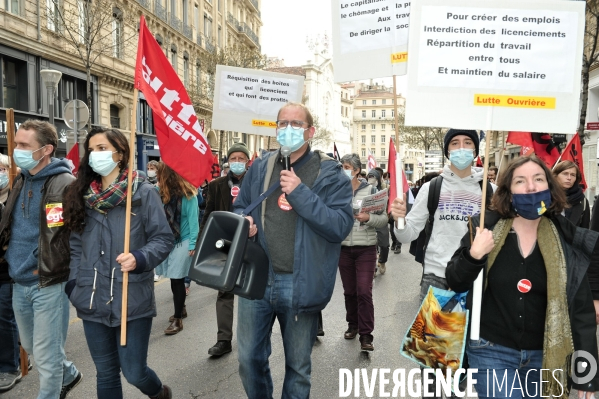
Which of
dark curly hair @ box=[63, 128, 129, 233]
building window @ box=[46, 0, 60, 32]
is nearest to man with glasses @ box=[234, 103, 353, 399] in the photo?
dark curly hair @ box=[63, 128, 129, 233]

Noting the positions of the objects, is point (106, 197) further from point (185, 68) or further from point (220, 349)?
point (185, 68)

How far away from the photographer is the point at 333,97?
101438 millimetres

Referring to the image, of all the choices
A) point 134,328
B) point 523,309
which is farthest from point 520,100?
point 134,328

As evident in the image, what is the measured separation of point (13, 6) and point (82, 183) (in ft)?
60.5

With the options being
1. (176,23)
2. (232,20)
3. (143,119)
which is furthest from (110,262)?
(232,20)

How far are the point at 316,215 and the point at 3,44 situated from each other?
18.6m

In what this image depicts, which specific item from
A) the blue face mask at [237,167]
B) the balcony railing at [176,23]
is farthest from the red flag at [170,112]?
the balcony railing at [176,23]

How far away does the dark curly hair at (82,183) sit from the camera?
3211mm

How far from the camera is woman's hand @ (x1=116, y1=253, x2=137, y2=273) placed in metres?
3.07

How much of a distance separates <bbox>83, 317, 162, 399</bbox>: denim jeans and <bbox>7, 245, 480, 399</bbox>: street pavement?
1035 millimetres

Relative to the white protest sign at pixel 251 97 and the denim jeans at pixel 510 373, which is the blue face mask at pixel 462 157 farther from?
the white protest sign at pixel 251 97

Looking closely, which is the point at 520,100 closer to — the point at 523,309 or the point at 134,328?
the point at 523,309

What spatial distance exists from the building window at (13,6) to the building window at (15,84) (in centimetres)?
168

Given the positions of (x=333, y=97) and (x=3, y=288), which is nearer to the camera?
(x=3, y=288)
